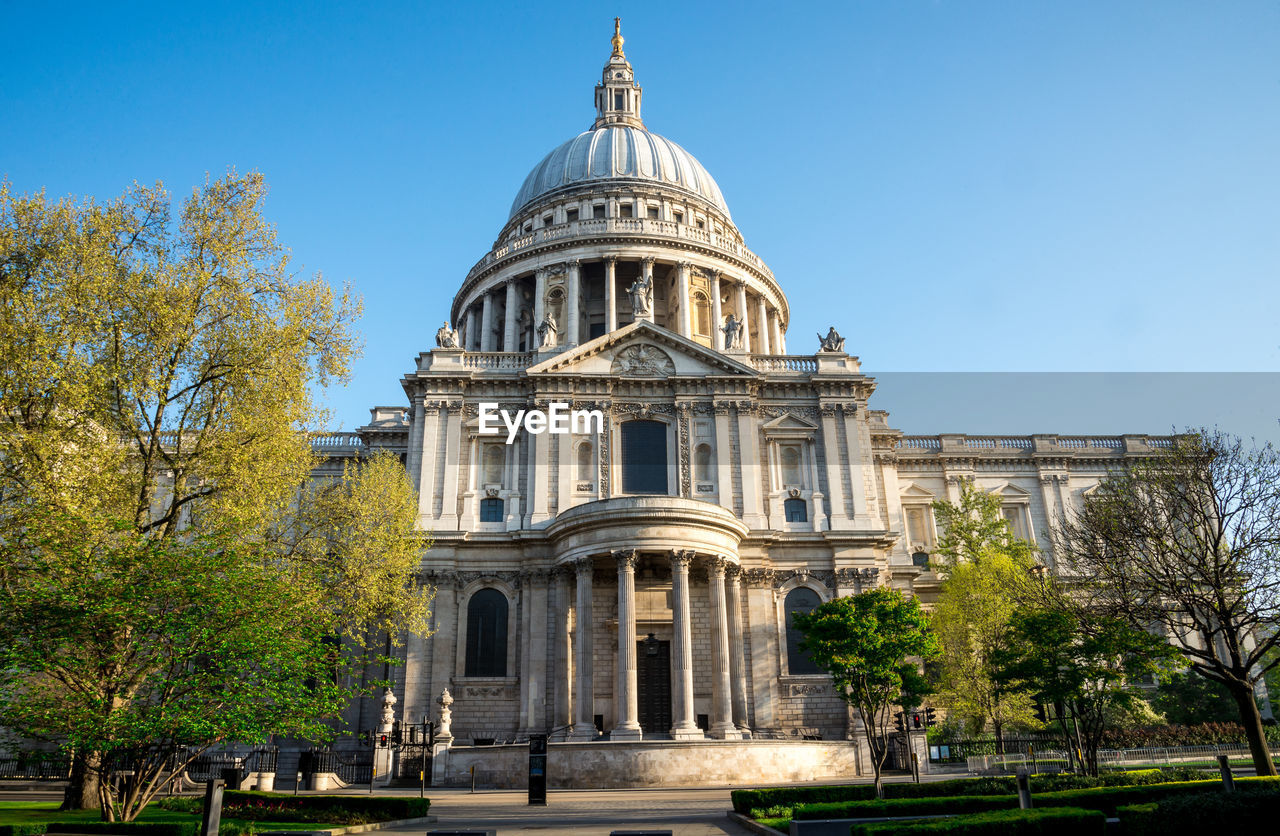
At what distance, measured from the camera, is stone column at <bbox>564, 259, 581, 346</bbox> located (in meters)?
55.1

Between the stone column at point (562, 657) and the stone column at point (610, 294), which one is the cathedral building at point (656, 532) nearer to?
the stone column at point (562, 657)

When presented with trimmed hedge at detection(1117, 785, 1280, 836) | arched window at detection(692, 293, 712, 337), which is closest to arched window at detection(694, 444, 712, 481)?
arched window at detection(692, 293, 712, 337)

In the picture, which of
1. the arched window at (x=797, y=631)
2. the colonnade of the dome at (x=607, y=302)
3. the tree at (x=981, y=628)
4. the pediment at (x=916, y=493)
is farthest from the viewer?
the colonnade of the dome at (x=607, y=302)

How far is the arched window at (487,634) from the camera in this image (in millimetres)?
39031

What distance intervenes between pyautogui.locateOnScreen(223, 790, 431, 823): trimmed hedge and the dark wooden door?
1752 cm

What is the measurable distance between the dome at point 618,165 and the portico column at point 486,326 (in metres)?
10.6

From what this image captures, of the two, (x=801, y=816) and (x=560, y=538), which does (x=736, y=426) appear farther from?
(x=801, y=816)

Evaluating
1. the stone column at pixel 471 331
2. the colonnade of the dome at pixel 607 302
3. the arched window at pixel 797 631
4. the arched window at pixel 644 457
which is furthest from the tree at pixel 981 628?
the stone column at pixel 471 331

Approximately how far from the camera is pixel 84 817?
18109mm

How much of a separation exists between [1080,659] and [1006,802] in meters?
12.6

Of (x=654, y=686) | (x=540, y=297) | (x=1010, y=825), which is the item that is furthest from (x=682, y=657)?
(x=540, y=297)

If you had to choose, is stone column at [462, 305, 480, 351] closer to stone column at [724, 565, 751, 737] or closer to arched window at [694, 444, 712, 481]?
arched window at [694, 444, 712, 481]

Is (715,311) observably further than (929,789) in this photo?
Yes

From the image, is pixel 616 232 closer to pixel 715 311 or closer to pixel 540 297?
pixel 540 297
